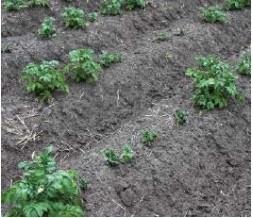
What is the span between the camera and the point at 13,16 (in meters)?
8.32

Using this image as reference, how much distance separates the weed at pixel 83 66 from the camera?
21.0ft

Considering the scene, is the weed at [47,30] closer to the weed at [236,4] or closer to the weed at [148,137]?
the weed at [148,137]

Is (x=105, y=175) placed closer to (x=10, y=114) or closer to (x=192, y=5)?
(x=10, y=114)

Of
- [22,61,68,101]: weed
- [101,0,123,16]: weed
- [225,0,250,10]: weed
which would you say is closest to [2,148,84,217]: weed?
[22,61,68,101]: weed

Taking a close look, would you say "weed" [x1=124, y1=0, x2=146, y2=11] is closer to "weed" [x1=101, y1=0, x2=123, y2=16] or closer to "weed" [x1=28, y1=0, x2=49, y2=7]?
"weed" [x1=101, y1=0, x2=123, y2=16]

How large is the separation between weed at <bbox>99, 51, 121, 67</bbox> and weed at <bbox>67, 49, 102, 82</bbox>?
31 centimetres

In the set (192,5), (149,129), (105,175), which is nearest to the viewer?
(105,175)

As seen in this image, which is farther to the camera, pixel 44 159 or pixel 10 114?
pixel 10 114

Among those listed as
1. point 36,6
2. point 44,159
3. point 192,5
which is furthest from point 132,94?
point 192,5

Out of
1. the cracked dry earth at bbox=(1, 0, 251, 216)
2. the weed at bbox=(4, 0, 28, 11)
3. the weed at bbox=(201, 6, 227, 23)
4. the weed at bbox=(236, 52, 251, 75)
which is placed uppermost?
the weed at bbox=(4, 0, 28, 11)

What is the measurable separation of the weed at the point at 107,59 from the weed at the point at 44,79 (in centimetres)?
81

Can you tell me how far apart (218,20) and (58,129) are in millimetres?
4010

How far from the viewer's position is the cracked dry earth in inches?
193

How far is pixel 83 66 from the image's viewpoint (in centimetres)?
641
